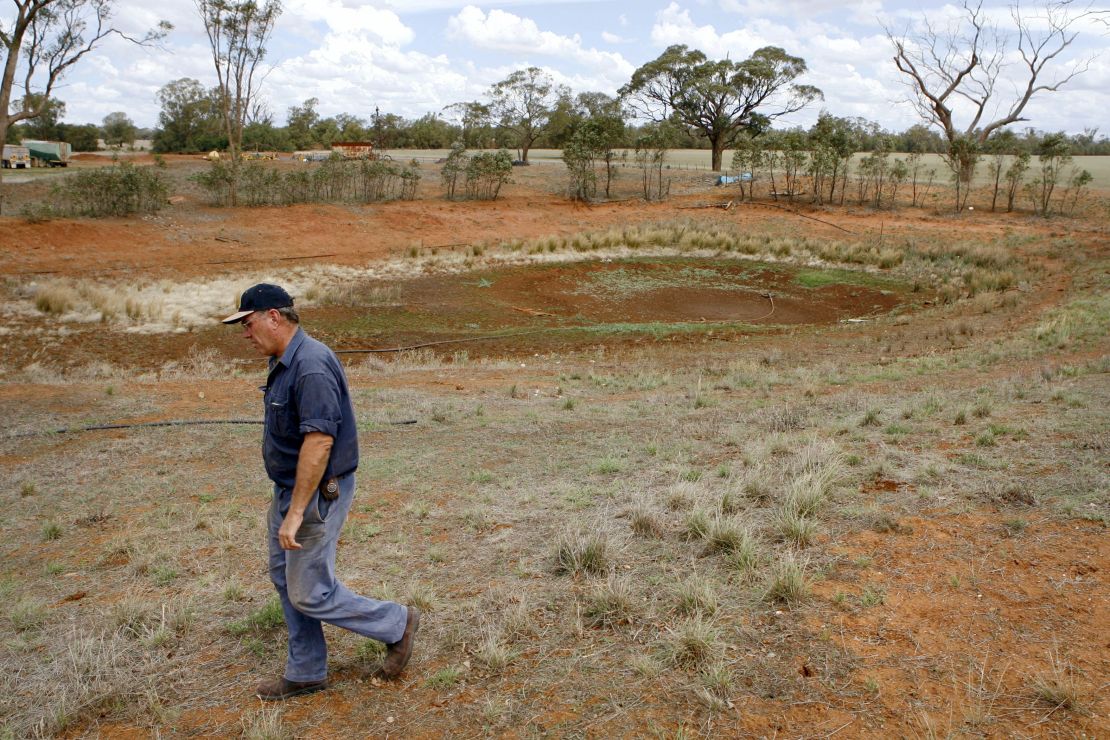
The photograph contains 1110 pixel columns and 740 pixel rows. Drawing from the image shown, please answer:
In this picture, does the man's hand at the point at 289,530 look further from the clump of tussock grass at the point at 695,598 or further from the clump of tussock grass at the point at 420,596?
the clump of tussock grass at the point at 695,598

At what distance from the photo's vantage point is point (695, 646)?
3.81 m

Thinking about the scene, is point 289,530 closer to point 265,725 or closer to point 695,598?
point 265,725

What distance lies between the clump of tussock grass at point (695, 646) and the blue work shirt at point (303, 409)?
69.7 inches

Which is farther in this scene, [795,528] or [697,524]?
[697,524]

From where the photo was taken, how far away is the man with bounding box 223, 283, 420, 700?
346cm

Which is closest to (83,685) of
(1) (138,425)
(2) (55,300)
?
(1) (138,425)

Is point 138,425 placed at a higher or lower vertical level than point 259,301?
lower

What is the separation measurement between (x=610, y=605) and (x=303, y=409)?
1967 mm

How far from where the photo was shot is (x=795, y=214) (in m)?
37.0

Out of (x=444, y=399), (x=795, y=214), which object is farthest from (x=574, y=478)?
(x=795, y=214)

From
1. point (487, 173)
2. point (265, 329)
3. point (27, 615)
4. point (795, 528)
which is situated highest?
point (487, 173)

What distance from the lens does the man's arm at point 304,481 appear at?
3426mm

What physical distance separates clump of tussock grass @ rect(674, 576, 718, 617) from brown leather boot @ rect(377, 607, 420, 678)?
55.4 inches

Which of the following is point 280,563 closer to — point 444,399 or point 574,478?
point 574,478
